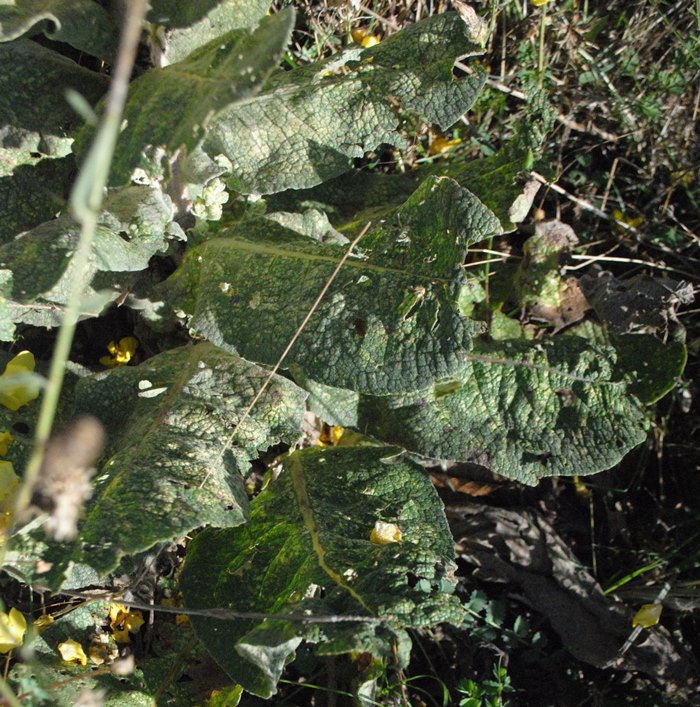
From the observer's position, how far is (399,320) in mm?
2014

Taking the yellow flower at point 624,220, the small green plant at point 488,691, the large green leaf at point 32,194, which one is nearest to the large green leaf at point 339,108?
the large green leaf at point 32,194

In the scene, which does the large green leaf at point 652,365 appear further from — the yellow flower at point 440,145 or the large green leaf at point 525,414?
the yellow flower at point 440,145

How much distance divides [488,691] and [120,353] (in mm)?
1621

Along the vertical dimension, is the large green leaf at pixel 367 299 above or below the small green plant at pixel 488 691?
above

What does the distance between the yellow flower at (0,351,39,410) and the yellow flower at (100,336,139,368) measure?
329 millimetres

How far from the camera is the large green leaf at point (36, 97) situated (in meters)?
2.27

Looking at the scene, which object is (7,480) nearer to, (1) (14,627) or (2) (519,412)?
(1) (14,627)

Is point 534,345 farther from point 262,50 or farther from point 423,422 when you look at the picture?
point 262,50

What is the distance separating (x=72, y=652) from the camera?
2.19 metres

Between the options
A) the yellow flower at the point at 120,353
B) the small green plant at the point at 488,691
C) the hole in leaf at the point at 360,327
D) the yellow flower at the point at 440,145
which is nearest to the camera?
the hole in leaf at the point at 360,327

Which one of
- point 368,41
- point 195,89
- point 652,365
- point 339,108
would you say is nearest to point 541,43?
point 368,41

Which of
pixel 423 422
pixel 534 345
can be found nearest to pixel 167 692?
pixel 423 422

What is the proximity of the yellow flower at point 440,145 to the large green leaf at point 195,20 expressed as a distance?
1.08m

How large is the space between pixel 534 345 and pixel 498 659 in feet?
3.46
